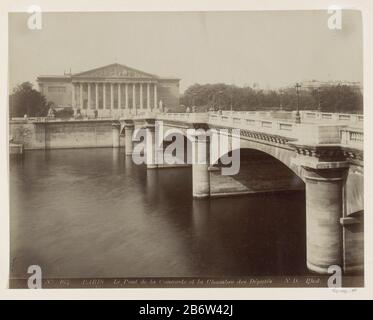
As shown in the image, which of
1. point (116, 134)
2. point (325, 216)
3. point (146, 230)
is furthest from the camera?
point (116, 134)

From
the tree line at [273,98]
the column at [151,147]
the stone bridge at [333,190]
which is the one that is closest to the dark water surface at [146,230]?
the stone bridge at [333,190]

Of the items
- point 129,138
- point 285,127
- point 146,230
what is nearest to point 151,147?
point 129,138

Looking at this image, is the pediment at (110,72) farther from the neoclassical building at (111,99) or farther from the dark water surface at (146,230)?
the dark water surface at (146,230)

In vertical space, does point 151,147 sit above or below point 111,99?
below

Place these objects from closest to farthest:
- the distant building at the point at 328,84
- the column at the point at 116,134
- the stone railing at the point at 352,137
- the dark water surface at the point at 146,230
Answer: the stone railing at the point at 352,137
the distant building at the point at 328,84
the dark water surface at the point at 146,230
the column at the point at 116,134

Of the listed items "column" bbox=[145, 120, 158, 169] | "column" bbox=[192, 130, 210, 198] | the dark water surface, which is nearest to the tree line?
"column" bbox=[192, 130, 210, 198]

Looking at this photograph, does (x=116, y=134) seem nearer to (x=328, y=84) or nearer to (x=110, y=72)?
(x=110, y=72)

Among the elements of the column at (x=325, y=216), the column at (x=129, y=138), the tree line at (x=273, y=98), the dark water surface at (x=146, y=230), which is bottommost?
the dark water surface at (x=146, y=230)
